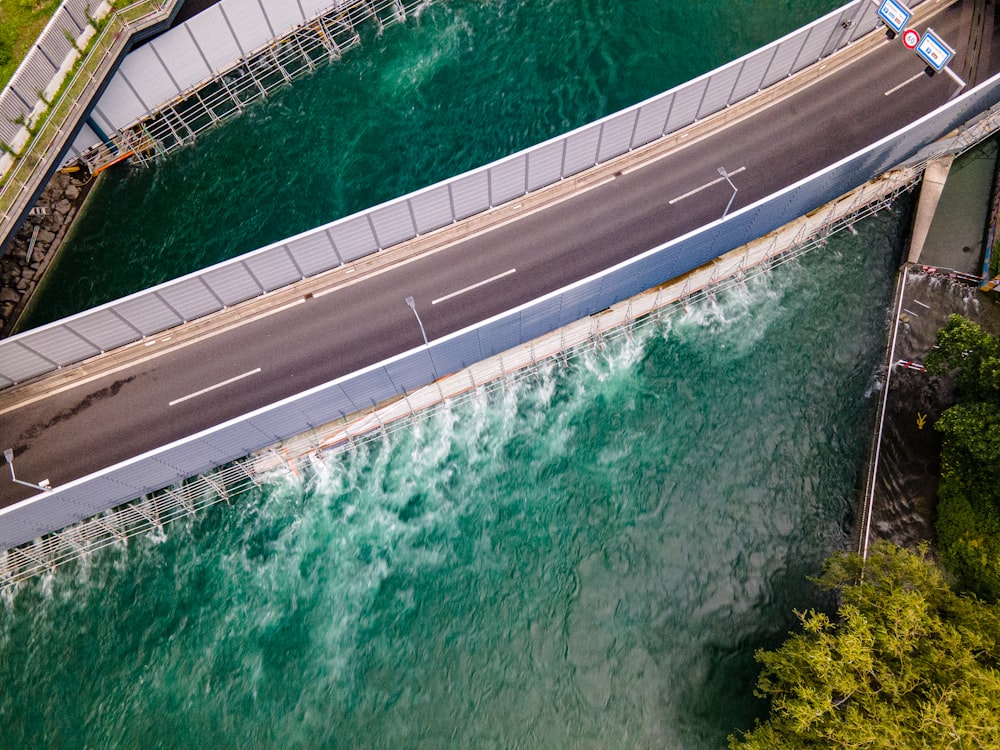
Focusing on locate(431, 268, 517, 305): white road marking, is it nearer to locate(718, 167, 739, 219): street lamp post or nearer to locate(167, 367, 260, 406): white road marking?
locate(167, 367, 260, 406): white road marking

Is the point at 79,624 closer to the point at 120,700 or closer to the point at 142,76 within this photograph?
the point at 120,700

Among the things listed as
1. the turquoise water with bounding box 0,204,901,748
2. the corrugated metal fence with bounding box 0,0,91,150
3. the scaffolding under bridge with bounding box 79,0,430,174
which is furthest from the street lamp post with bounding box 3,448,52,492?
the scaffolding under bridge with bounding box 79,0,430,174

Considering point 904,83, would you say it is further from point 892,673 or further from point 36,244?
point 36,244

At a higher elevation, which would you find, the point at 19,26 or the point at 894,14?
the point at 19,26

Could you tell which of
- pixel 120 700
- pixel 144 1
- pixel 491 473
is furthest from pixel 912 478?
pixel 144 1

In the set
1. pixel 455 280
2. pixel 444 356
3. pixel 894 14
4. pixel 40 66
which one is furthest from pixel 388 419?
pixel 894 14

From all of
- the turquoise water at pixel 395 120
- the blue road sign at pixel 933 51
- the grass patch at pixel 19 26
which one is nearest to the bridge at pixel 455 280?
the blue road sign at pixel 933 51

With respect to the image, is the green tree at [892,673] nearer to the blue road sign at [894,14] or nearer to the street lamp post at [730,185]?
the street lamp post at [730,185]
